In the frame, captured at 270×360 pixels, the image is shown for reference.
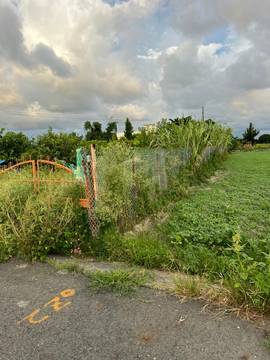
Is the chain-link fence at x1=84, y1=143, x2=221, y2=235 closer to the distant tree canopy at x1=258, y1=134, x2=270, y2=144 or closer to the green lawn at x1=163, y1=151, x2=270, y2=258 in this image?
the green lawn at x1=163, y1=151, x2=270, y2=258

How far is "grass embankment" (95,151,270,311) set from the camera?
2.48 m

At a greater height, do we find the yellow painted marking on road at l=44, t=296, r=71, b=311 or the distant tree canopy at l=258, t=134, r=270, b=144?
the distant tree canopy at l=258, t=134, r=270, b=144

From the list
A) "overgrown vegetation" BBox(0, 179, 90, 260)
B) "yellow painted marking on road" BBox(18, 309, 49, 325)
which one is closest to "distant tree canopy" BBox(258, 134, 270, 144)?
"overgrown vegetation" BBox(0, 179, 90, 260)

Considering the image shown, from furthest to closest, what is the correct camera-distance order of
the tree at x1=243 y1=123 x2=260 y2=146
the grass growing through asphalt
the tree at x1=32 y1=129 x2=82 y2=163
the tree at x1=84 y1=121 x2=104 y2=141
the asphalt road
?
the tree at x1=243 y1=123 x2=260 y2=146 < the tree at x1=84 y1=121 x2=104 y2=141 < the tree at x1=32 y1=129 x2=82 y2=163 < the grass growing through asphalt < the asphalt road

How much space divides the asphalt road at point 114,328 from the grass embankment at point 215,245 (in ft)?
1.29

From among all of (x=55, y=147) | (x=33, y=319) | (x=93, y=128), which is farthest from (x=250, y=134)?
(x=33, y=319)

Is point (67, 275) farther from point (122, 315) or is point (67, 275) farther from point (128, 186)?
point (128, 186)

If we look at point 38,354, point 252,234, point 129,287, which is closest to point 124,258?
point 129,287

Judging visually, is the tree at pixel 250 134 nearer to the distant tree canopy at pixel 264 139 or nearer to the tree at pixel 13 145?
Answer: the distant tree canopy at pixel 264 139

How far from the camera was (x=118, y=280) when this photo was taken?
9.56 ft

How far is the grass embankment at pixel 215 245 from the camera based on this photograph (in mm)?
2477

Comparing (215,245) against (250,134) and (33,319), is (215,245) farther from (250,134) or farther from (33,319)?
(250,134)

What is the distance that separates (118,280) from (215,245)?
1.52 m

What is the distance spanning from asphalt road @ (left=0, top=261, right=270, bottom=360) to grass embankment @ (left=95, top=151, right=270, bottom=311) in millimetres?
395
